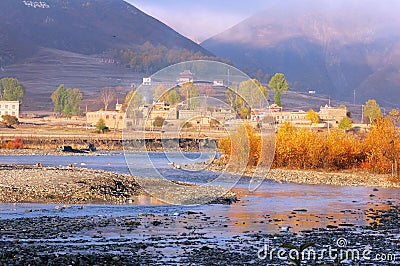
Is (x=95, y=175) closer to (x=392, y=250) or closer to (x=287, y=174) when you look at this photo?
(x=287, y=174)

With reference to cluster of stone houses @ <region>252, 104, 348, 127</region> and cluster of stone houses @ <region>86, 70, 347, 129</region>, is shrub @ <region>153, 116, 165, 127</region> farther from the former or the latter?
cluster of stone houses @ <region>252, 104, 348, 127</region>

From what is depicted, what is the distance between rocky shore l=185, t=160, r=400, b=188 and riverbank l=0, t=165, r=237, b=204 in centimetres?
965

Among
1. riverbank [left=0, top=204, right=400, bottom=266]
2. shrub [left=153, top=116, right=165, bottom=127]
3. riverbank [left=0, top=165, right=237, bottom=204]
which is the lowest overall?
riverbank [left=0, top=204, right=400, bottom=266]

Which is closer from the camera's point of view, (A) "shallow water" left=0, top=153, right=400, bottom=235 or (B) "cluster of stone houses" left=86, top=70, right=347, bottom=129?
(A) "shallow water" left=0, top=153, right=400, bottom=235

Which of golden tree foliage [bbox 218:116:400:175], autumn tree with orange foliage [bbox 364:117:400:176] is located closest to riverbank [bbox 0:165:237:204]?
autumn tree with orange foliage [bbox 364:117:400:176]

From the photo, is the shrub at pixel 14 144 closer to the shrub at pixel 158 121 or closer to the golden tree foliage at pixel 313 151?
the shrub at pixel 158 121

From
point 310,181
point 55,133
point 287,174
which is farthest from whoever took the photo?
point 55,133

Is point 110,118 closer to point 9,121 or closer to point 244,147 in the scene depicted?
point 9,121

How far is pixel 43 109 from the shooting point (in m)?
196

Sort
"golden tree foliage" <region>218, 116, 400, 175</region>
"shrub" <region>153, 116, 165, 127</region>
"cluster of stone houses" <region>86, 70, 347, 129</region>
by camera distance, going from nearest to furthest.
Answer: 1. "golden tree foliage" <region>218, 116, 400, 175</region>
2. "cluster of stone houses" <region>86, 70, 347, 129</region>
3. "shrub" <region>153, 116, 165, 127</region>

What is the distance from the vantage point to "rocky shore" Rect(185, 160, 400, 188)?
145ft

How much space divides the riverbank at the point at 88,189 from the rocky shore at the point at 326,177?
9.65 m

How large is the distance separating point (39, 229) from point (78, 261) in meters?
5.58

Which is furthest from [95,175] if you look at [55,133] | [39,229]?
[55,133]
